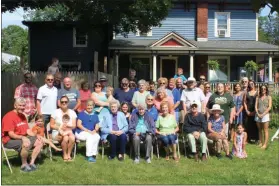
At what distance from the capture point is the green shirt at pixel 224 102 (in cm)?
945

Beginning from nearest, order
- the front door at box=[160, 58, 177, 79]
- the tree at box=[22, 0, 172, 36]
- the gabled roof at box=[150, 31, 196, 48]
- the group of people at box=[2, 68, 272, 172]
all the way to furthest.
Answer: the group of people at box=[2, 68, 272, 172], the tree at box=[22, 0, 172, 36], the gabled roof at box=[150, 31, 196, 48], the front door at box=[160, 58, 177, 79]

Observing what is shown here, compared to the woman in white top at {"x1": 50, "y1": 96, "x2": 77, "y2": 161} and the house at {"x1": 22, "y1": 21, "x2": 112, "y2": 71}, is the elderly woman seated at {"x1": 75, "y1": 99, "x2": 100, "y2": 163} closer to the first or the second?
the woman in white top at {"x1": 50, "y1": 96, "x2": 77, "y2": 161}

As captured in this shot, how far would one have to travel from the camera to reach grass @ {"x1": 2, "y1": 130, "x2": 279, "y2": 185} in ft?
21.3

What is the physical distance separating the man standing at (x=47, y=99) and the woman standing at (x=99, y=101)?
2.84ft

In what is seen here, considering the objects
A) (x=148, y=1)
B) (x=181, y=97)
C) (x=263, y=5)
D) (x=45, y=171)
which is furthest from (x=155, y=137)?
(x=148, y=1)

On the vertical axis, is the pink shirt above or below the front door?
below

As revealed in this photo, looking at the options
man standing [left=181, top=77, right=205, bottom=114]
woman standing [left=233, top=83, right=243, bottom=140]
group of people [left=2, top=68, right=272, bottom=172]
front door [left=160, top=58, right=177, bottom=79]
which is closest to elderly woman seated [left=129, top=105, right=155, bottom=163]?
group of people [left=2, top=68, right=272, bottom=172]

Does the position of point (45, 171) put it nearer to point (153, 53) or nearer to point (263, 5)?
point (263, 5)

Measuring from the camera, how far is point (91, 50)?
2447 centimetres

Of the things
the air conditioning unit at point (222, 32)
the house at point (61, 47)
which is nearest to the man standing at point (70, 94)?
the house at point (61, 47)

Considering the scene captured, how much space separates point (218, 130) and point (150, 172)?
225 centimetres

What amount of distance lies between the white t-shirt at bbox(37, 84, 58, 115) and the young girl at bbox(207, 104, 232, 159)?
330 cm

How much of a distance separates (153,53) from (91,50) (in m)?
4.29

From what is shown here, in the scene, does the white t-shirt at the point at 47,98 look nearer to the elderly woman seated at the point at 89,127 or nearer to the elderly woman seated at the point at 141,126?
the elderly woman seated at the point at 89,127
